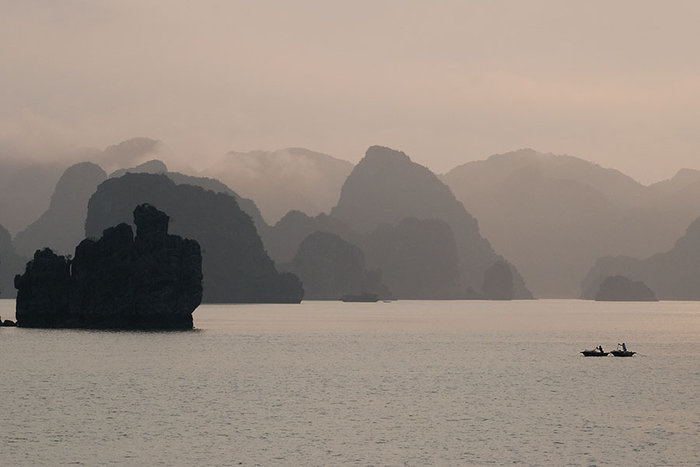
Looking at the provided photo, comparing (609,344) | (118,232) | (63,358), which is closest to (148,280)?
(118,232)

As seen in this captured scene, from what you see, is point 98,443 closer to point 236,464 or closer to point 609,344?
point 236,464

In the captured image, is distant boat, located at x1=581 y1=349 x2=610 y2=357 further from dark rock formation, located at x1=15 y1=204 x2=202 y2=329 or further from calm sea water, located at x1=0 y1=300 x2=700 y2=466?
dark rock formation, located at x1=15 y1=204 x2=202 y2=329

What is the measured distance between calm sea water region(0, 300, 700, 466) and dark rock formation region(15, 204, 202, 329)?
86.1 feet

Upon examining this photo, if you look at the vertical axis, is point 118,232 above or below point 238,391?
above

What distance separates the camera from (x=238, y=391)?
92000 mm

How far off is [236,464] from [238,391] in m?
35.8

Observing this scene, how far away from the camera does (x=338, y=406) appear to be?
81250 mm

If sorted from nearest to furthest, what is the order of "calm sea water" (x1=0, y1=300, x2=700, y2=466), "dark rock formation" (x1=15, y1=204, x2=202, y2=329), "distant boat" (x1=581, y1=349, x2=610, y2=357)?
"calm sea water" (x1=0, y1=300, x2=700, y2=466)
"distant boat" (x1=581, y1=349, x2=610, y2=357)
"dark rock formation" (x1=15, y1=204, x2=202, y2=329)

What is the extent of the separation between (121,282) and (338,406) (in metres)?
102

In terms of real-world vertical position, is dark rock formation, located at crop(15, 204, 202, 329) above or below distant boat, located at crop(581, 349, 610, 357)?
above

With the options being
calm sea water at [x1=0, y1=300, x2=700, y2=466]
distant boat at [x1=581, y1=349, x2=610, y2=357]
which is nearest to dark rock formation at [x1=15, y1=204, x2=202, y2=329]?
calm sea water at [x1=0, y1=300, x2=700, y2=466]

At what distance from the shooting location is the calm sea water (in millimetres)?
60625

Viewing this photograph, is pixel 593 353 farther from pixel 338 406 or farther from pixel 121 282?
pixel 121 282

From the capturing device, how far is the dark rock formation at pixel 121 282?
174 metres
